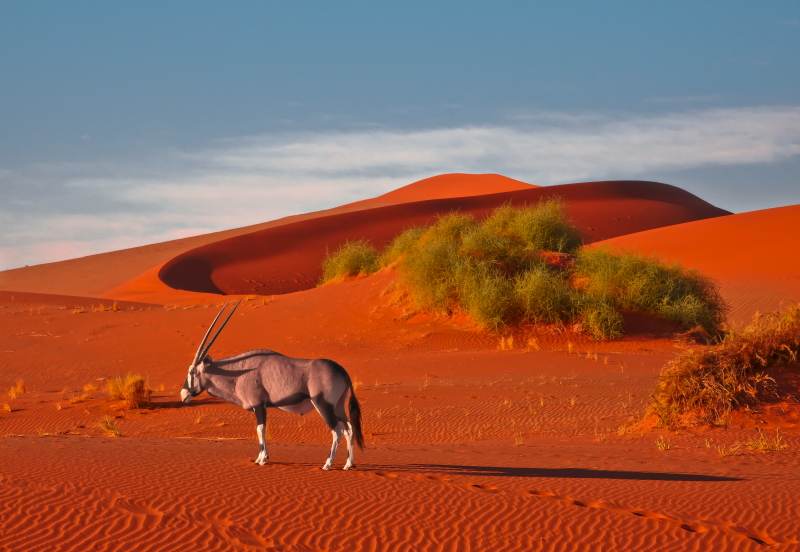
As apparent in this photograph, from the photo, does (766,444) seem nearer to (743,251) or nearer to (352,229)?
(743,251)

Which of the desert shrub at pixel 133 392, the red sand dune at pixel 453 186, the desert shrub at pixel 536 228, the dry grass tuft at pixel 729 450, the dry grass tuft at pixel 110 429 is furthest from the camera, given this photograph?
the red sand dune at pixel 453 186

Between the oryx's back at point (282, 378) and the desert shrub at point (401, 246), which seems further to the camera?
the desert shrub at point (401, 246)

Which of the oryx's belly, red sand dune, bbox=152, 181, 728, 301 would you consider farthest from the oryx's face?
red sand dune, bbox=152, 181, 728, 301

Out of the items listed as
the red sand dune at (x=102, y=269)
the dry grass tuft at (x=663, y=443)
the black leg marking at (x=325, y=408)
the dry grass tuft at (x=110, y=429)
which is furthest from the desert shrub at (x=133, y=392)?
the red sand dune at (x=102, y=269)

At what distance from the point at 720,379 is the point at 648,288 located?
42.9ft

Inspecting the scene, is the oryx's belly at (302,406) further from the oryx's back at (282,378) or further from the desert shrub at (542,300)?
the desert shrub at (542,300)

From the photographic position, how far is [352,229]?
70.6 metres

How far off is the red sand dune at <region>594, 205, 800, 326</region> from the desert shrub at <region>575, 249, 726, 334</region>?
8185 millimetres

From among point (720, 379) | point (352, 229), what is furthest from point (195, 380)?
point (352, 229)

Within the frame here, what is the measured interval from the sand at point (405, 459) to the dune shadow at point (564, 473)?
0.03 m

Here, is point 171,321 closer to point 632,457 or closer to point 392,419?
point 392,419

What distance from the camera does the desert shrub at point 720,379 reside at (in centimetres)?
1195

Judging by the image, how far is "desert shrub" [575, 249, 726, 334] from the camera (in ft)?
80.4

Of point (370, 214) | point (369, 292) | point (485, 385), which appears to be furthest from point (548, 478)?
point (370, 214)
